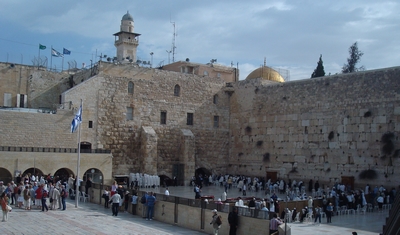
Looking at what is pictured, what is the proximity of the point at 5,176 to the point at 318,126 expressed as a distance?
16.5 m

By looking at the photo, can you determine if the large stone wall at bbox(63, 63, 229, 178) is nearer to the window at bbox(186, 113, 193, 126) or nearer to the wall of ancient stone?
the window at bbox(186, 113, 193, 126)

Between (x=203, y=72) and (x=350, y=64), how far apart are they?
16.7 metres

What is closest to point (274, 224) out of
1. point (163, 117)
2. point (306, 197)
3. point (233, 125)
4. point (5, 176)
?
point (306, 197)

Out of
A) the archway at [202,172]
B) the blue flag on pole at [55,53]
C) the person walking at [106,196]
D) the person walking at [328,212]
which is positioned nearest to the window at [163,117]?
the archway at [202,172]

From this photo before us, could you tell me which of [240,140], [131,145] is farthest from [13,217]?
[240,140]

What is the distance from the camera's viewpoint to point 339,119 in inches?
985

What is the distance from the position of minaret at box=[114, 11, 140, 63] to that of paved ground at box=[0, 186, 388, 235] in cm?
2127

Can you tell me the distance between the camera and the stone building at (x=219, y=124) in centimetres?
2328

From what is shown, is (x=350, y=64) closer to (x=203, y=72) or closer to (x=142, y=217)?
(x=203, y=72)

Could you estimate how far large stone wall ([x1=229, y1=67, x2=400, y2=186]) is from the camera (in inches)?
914

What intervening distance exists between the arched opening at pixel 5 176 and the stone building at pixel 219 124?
2.32 ft

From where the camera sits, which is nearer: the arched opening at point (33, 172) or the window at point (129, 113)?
the arched opening at point (33, 172)

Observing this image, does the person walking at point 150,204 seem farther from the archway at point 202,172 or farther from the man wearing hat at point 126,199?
the archway at point 202,172

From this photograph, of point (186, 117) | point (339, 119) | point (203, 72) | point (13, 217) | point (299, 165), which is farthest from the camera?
point (203, 72)
